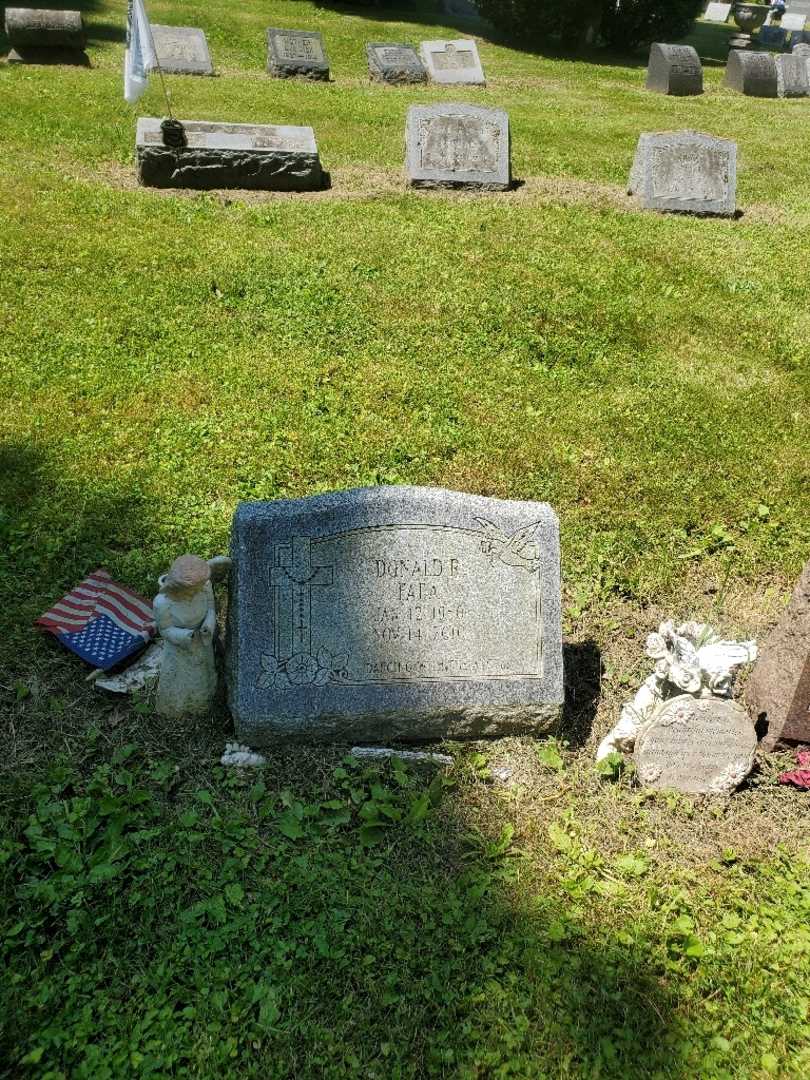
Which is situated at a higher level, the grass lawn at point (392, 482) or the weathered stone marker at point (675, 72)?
the weathered stone marker at point (675, 72)

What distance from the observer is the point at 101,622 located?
4.62 metres

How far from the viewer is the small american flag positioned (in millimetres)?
4527

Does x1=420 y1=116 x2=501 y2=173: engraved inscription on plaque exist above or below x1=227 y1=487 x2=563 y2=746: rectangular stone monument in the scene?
above

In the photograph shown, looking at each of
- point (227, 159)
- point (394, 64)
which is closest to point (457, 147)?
point (227, 159)

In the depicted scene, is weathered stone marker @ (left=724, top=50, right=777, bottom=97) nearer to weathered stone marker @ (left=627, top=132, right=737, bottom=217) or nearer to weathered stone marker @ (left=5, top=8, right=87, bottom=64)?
weathered stone marker @ (left=627, top=132, right=737, bottom=217)

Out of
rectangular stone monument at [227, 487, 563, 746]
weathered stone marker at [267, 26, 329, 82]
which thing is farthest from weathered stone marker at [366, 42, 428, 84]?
rectangular stone monument at [227, 487, 563, 746]

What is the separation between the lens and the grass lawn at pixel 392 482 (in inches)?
129

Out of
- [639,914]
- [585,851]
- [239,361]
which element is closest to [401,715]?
[585,851]

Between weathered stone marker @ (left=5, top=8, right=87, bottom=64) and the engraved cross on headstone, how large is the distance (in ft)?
48.6

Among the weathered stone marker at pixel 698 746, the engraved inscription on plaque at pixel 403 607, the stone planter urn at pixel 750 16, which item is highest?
the stone planter urn at pixel 750 16

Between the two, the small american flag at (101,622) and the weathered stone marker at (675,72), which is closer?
the small american flag at (101,622)

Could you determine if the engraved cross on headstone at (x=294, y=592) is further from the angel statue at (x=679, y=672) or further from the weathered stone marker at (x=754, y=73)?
the weathered stone marker at (x=754, y=73)

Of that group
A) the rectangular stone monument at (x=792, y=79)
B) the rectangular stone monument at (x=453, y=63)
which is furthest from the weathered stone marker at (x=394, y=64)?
the rectangular stone monument at (x=792, y=79)

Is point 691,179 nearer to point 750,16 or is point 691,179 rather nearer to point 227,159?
point 227,159
